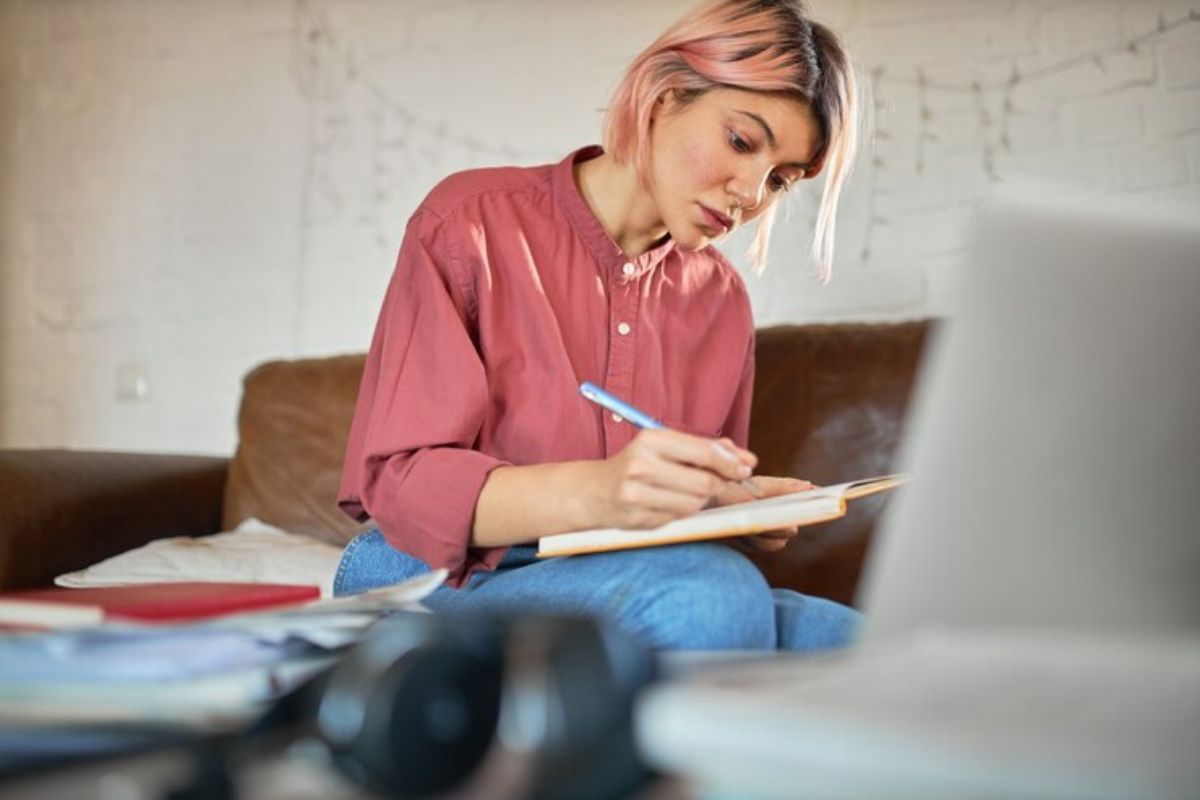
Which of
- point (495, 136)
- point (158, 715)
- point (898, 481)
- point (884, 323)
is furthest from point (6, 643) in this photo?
point (495, 136)

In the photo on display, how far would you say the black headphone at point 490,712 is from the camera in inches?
17.6

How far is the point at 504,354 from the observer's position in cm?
113

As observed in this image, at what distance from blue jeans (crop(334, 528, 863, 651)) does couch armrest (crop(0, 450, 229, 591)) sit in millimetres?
653

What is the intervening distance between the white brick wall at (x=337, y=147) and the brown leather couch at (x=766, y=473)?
0.36 meters

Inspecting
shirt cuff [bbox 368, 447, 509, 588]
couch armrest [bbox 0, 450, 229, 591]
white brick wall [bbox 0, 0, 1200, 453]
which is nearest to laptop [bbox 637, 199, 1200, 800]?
shirt cuff [bbox 368, 447, 509, 588]

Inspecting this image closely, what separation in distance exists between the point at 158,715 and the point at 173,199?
7.82ft

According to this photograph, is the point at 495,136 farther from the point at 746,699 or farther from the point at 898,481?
the point at 746,699

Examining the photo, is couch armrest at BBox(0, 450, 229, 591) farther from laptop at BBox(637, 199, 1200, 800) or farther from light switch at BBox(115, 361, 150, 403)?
laptop at BBox(637, 199, 1200, 800)

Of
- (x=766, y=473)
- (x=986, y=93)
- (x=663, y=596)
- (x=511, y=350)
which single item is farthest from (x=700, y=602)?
(x=986, y=93)

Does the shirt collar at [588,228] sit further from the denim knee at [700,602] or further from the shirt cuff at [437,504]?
the denim knee at [700,602]

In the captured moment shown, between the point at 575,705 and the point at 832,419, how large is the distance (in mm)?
1240

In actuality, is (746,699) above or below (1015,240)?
below

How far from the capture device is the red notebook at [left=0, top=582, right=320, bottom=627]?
558mm

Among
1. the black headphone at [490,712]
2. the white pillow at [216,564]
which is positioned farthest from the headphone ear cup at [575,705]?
the white pillow at [216,564]
